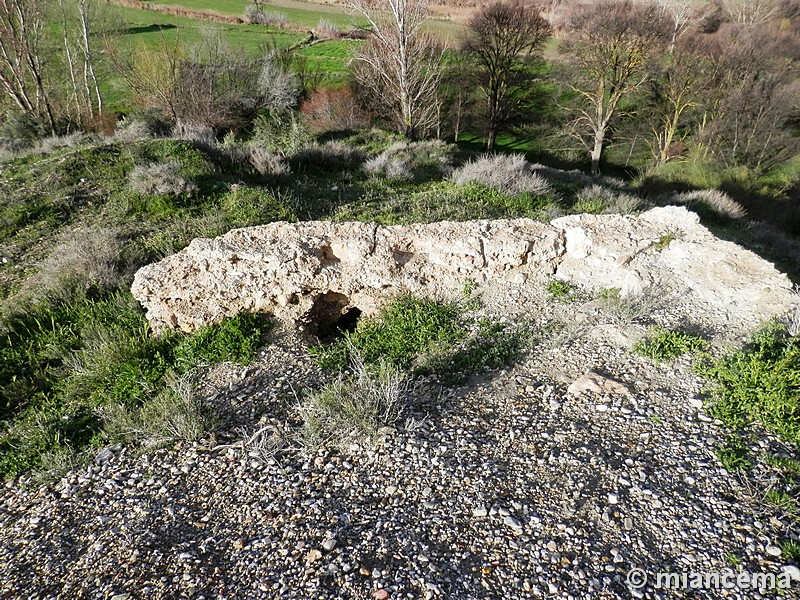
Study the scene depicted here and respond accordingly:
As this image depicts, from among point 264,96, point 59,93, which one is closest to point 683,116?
point 264,96

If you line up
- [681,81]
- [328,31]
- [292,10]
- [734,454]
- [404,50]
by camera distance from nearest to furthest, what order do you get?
[734,454] < [404,50] < [681,81] < [328,31] < [292,10]

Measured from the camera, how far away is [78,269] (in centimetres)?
659

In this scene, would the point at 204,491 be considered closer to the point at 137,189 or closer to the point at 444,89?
the point at 137,189

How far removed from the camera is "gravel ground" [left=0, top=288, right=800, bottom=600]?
2.71m

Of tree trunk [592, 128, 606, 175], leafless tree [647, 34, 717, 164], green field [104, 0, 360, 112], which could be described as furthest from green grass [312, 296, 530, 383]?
green field [104, 0, 360, 112]

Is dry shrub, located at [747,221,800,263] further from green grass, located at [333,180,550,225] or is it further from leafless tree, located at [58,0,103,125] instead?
leafless tree, located at [58,0,103,125]

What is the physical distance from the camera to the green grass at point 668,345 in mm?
4434

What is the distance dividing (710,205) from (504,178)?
8.15 meters

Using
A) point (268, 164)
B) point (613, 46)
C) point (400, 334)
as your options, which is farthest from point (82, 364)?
point (613, 46)

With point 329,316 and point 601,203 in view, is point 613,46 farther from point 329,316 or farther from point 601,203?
point 329,316

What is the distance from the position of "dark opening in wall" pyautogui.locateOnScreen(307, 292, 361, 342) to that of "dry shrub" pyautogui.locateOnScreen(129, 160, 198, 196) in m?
5.32

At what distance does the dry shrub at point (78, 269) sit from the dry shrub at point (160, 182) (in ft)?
6.22

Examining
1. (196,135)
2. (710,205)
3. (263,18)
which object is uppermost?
(263,18)

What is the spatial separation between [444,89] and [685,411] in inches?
1214
